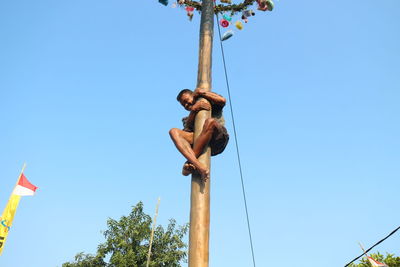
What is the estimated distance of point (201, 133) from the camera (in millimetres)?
3029

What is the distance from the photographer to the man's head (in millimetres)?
3383

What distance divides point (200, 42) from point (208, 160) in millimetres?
1489

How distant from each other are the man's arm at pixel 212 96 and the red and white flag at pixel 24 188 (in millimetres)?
9537

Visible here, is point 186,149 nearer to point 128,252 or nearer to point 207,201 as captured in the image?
point 207,201

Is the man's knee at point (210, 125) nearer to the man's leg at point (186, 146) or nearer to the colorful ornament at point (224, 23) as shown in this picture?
the man's leg at point (186, 146)

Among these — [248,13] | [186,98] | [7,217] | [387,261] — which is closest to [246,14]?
[248,13]

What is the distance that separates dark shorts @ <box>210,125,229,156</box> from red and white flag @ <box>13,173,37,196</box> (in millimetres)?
9544

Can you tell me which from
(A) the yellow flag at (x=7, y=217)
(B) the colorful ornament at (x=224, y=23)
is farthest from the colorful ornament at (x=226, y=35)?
(A) the yellow flag at (x=7, y=217)

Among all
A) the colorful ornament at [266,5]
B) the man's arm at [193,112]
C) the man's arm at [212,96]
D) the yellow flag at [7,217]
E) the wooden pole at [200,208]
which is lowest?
the wooden pole at [200,208]

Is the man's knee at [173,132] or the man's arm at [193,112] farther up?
the man's arm at [193,112]

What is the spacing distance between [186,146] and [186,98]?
0.59 metres

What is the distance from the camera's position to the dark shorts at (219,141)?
3088 millimetres

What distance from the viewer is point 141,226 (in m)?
20.9

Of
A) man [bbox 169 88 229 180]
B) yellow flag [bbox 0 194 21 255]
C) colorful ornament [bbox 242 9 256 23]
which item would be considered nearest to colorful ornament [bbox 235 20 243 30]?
colorful ornament [bbox 242 9 256 23]
